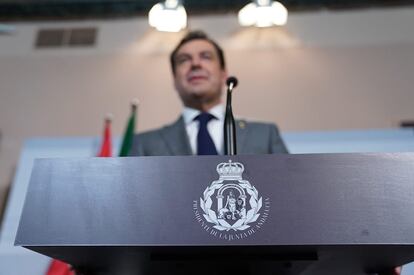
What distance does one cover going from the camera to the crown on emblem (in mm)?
556

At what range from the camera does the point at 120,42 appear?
265 centimetres

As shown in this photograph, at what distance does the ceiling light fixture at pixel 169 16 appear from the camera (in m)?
2.43

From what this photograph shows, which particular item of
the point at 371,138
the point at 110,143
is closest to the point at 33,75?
the point at 110,143

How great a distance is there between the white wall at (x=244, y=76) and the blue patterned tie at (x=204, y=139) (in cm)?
109

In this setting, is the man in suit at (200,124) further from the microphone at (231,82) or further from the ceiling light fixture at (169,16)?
the ceiling light fixture at (169,16)

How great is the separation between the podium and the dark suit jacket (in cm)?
56

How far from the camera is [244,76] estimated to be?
8.04ft

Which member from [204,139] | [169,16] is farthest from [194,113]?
[169,16]

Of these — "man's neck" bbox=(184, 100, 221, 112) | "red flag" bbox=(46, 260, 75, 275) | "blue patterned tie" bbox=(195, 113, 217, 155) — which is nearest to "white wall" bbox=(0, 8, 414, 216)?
"man's neck" bbox=(184, 100, 221, 112)

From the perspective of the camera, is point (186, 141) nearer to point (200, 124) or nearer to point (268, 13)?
point (200, 124)

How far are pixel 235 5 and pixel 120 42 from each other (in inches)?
33.6

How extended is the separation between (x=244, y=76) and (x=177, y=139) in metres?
1.33

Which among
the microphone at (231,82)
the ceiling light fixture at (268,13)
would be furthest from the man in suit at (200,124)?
the ceiling light fixture at (268,13)

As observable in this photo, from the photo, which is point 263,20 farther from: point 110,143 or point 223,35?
point 110,143
